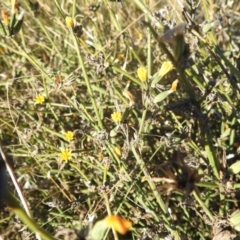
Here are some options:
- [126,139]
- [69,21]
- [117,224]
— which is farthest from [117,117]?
[117,224]

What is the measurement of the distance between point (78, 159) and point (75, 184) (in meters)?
0.10

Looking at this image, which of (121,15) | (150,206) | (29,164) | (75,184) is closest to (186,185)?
(150,206)

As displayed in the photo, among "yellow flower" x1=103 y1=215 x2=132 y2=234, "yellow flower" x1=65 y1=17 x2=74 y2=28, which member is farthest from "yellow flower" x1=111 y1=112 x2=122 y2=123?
"yellow flower" x1=103 y1=215 x2=132 y2=234

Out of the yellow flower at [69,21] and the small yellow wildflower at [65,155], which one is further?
the small yellow wildflower at [65,155]

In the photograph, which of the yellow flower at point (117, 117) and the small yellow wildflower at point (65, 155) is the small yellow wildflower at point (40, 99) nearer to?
the small yellow wildflower at point (65, 155)

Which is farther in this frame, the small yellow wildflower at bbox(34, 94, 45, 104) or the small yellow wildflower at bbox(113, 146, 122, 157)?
the small yellow wildflower at bbox(34, 94, 45, 104)

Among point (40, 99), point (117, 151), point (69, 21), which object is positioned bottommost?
point (117, 151)

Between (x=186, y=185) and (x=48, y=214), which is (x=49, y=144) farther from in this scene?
(x=186, y=185)

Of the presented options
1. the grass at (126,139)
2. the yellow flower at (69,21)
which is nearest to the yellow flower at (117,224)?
the grass at (126,139)

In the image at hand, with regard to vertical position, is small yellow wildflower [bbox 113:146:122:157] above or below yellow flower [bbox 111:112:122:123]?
below

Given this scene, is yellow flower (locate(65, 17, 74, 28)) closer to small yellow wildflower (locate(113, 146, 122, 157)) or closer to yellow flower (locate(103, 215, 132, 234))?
small yellow wildflower (locate(113, 146, 122, 157))

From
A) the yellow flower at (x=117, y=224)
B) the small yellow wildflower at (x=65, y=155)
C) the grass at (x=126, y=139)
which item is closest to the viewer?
the yellow flower at (x=117, y=224)

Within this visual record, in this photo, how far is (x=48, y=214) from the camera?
1281 mm

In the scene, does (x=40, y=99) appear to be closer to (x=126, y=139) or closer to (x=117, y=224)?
(x=126, y=139)
